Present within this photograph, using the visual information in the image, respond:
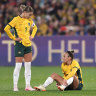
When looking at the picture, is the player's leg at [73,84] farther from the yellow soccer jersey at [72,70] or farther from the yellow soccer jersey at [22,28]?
the yellow soccer jersey at [22,28]

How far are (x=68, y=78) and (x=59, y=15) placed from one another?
11.1 meters

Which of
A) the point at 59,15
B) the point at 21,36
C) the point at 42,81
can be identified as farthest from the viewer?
the point at 59,15

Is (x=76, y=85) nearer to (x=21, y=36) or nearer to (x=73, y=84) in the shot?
(x=73, y=84)

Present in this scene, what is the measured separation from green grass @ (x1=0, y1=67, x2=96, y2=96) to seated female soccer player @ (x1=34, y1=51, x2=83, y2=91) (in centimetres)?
19

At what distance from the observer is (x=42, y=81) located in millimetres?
13320

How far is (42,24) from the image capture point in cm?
2056

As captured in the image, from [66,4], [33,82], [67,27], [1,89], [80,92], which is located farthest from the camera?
[66,4]

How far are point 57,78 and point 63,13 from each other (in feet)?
36.0

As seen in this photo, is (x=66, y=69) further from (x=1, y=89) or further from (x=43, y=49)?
(x=43, y=49)

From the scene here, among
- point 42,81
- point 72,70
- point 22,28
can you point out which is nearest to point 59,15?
point 42,81

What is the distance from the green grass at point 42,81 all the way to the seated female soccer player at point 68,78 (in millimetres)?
191

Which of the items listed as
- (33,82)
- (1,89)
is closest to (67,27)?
(33,82)

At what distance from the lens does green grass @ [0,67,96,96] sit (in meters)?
10.2

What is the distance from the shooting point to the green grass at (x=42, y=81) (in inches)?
401
